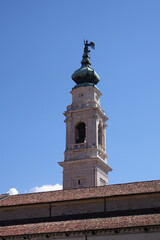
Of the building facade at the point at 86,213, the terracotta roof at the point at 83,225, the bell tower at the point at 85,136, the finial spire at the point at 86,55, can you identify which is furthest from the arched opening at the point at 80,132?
the terracotta roof at the point at 83,225

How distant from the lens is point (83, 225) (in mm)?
27828

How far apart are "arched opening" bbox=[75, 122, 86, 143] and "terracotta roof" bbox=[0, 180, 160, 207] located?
16.2m

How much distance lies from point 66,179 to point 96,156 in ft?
13.3

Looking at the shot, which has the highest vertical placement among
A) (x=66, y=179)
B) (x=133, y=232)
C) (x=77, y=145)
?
(x=77, y=145)

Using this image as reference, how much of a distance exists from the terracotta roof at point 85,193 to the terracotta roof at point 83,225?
2.42 m

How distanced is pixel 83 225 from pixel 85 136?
22391 millimetres

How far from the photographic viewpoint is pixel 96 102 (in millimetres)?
51500

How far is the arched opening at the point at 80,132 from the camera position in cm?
5034

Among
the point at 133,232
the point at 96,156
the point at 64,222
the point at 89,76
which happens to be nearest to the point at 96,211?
the point at 64,222

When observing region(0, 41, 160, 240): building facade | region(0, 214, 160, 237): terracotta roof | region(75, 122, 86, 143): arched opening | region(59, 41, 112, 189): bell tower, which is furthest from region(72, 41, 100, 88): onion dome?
region(0, 214, 160, 237): terracotta roof

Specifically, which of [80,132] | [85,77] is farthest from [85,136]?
[85,77]

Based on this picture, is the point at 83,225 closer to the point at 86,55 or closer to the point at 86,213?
the point at 86,213

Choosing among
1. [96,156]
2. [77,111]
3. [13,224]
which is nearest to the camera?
[13,224]

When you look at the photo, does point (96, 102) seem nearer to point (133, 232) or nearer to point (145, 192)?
point (145, 192)
